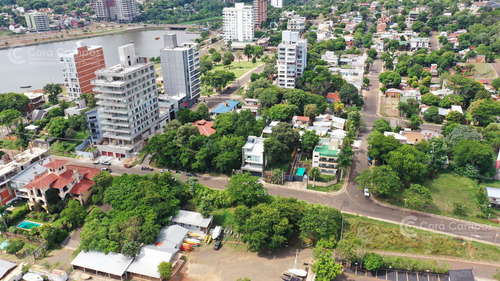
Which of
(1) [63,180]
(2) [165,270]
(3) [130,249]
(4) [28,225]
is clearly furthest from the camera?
(1) [63,180]

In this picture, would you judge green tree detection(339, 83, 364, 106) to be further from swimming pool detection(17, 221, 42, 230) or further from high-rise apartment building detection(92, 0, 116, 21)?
high-rise apartment building detection(92, 0, 116, 21)

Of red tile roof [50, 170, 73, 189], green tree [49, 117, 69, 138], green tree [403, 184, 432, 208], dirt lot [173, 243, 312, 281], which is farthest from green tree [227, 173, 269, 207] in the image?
green tree [49, 117, 69, 138]

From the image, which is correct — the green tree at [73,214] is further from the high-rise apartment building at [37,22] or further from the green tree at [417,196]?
the high-rise apartment building at [37,22]

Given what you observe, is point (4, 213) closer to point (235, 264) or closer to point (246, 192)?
point (235, 264)

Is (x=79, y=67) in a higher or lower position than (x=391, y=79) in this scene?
higher

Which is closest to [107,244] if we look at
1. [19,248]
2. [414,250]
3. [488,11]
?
[19,248]

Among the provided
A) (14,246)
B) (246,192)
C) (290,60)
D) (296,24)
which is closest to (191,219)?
(246,192)

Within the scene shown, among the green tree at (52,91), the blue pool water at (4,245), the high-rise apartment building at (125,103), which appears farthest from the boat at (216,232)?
the green tree at (52,91)

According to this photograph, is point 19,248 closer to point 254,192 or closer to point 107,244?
point 107,244
